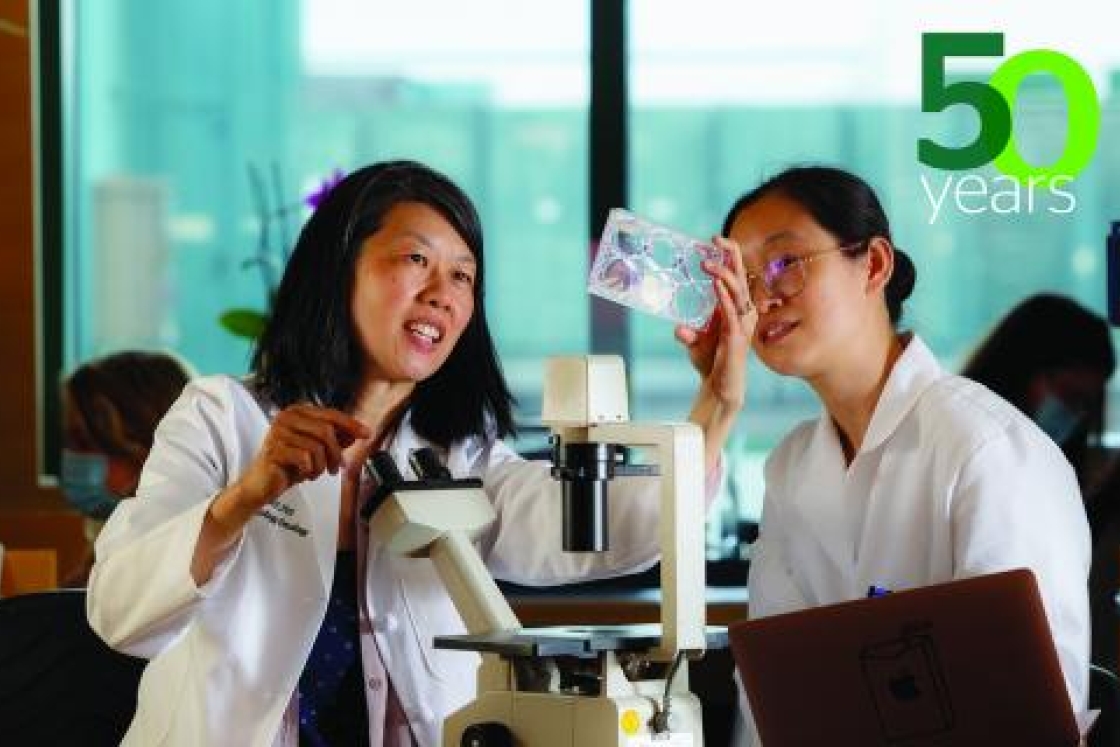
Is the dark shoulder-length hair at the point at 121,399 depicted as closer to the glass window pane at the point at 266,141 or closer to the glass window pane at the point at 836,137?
the glass window pane at the point at 266,141

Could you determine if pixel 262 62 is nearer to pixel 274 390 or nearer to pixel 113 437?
pixel 113 437

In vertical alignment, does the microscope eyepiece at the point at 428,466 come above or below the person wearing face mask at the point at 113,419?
above

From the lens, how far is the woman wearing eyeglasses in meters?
2.14

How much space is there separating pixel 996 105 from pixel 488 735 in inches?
115

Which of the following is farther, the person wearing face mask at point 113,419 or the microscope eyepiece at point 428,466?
the person wearing face mask at point 113,419

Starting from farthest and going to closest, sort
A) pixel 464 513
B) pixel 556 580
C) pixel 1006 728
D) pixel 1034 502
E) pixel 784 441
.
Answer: pixel 784 441, pixel 556 580, pixel 1034 502, pixel 464 513, pixel 1006 728

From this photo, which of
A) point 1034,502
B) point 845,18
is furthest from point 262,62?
point 1034,502

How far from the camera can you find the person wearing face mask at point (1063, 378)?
159 inches

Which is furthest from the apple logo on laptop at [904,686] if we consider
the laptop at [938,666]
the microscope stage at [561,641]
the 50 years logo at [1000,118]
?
the 50 years logo at [1000,118]

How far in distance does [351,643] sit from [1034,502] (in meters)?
0.76

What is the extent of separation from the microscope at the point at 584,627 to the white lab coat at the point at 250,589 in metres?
0.29

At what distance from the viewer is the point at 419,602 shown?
221 centimetres

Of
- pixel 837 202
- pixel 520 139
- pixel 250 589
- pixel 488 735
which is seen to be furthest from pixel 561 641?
pixel 520 139

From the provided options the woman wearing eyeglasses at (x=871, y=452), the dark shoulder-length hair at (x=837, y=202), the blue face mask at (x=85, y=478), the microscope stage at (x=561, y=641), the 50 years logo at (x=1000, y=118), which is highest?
the 50 years logo at (x=1000, y=118)
